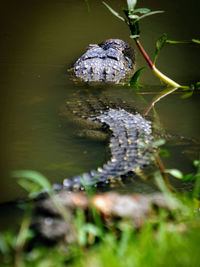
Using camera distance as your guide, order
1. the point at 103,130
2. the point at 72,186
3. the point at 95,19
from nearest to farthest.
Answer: the point at 72,186 → the point at 103,130 → the point at 95,19

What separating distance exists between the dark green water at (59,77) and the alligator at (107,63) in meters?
0.21

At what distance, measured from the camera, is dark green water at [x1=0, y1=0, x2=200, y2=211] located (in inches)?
135

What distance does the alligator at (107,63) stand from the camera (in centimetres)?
544

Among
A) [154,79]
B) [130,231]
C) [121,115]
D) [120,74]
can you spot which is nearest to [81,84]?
[120,74]

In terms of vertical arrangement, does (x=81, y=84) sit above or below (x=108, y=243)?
below

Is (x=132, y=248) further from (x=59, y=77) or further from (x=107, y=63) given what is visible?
(x=107, y=63)

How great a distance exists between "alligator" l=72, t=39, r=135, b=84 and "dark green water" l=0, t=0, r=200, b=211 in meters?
0.21

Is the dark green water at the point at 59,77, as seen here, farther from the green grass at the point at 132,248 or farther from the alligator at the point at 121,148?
the green grass at the point at 132,248

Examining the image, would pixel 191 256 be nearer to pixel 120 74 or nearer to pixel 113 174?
pixel 113 174

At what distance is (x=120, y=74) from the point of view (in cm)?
557

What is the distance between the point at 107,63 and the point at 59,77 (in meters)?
0.79

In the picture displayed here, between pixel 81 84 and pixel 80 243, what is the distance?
380cm

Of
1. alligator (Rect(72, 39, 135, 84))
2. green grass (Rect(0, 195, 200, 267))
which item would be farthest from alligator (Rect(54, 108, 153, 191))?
alligator (Rect(72, 39, 135, 84))

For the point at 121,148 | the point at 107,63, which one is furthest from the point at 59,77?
the point at 121,148
